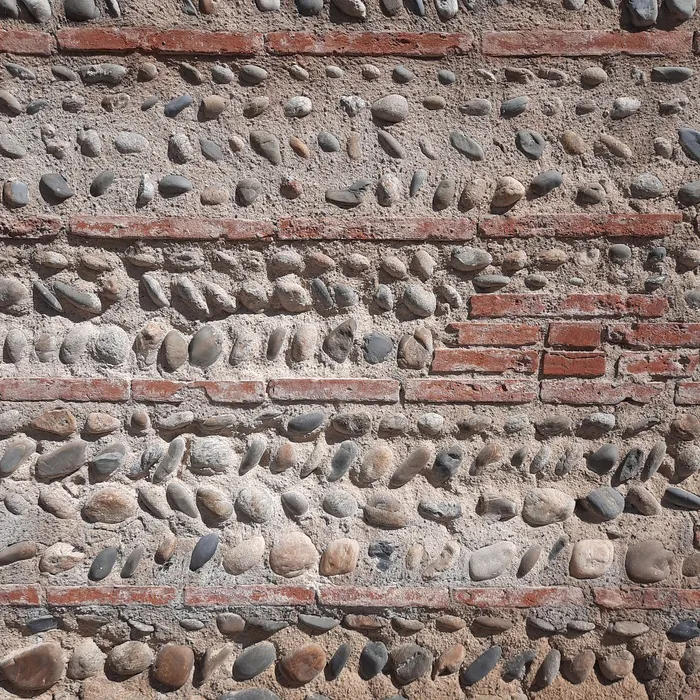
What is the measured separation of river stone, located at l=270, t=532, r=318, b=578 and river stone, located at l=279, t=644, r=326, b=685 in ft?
0.67

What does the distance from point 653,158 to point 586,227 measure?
0.88 ft

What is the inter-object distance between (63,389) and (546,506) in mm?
1328

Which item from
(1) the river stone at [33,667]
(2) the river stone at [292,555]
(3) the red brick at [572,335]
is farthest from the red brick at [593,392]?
(1) the river stone at [33,667]

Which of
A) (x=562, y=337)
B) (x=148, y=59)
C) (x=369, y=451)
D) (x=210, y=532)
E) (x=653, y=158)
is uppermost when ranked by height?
(x=148, y=59)

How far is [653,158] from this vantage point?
5.80ft

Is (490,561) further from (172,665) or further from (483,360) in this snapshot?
(172,665)

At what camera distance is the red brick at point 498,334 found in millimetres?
1760

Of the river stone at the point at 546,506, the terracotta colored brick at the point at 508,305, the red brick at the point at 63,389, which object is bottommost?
the river stone at the point at 546,506

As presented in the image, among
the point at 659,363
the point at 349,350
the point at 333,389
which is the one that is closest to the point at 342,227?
the point at 349,350

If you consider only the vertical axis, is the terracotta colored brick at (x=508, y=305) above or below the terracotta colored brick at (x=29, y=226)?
below

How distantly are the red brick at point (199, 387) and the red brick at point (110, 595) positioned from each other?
503 mm

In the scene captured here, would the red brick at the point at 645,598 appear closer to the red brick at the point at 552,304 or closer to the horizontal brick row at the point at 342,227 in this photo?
the red brick at the point at 552,304

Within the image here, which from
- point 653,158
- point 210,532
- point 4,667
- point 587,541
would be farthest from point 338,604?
point 653,158

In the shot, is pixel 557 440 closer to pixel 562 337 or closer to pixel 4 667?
pixel 562 337
